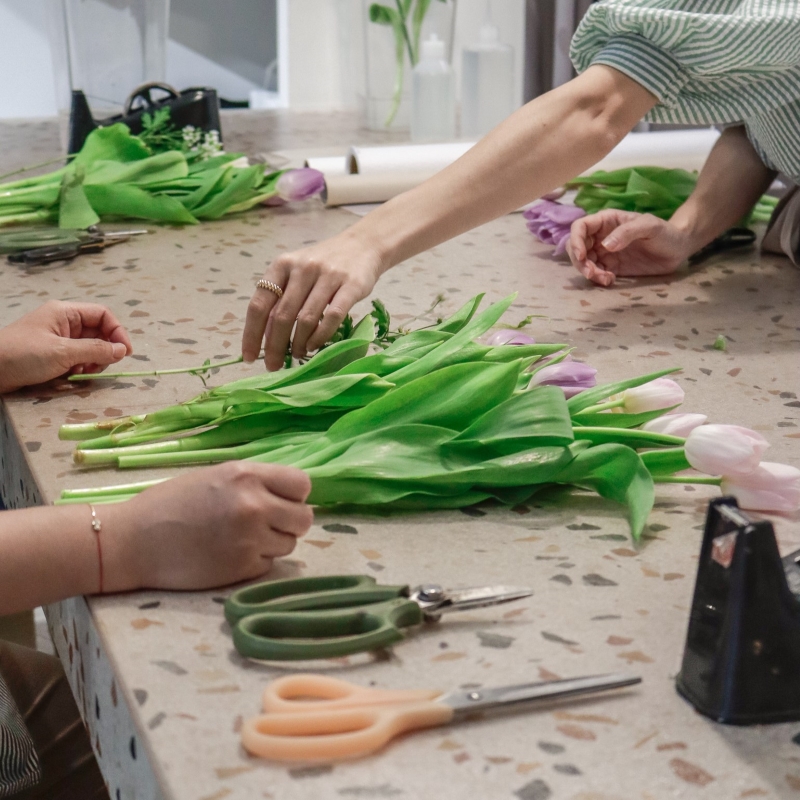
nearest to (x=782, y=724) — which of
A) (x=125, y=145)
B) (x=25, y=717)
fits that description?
(x=25, y=717)

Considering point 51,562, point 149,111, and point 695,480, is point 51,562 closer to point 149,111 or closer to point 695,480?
point 695,480

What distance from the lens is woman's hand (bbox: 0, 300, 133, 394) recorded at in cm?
83

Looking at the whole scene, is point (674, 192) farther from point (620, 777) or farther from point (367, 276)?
point (620, 777)

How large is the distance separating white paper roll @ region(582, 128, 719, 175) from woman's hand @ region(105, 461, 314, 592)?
41.5 inches

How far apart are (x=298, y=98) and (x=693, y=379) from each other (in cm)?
205

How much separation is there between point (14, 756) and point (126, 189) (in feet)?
2.79

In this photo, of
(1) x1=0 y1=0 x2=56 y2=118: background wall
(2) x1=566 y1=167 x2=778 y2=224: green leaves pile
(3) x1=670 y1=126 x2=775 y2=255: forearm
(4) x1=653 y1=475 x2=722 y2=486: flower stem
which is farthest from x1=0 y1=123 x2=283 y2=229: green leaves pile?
(1) x1=0 y1=0 x2=56 y2=118: background wall

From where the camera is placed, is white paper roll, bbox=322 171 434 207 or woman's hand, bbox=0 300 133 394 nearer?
woman's hand, bbox=0 300 133 394

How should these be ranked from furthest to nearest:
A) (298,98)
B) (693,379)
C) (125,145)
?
(298,98) < (125,145) < (693,379)

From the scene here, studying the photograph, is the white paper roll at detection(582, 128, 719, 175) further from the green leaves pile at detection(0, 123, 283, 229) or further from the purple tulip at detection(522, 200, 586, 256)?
the green leaves pile at detection(0, 123, 283, 229)

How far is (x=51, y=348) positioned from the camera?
0.83 m

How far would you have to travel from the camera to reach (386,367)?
2.43 feet

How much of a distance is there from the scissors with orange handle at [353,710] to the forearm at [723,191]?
0.91 metres

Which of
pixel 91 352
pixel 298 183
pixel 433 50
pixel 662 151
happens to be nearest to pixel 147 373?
pixel 91 352
